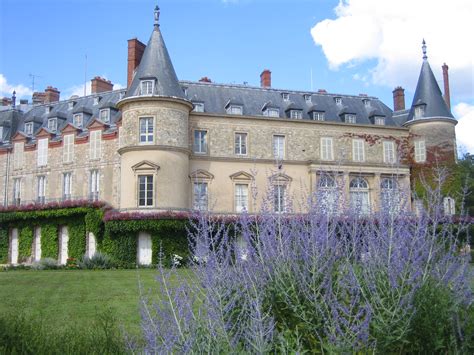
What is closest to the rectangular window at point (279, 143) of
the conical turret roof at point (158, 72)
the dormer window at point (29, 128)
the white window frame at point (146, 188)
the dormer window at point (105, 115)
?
the conical turret roof at point (158, 72)

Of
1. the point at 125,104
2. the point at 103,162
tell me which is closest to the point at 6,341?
the point at 125,104

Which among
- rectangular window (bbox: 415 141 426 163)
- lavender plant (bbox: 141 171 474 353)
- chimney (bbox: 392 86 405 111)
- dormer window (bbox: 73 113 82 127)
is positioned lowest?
lavender plant (bbox: 141 171 474 353)

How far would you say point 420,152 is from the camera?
32.3 metres

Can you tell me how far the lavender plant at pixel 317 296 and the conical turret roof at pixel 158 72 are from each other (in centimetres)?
2267

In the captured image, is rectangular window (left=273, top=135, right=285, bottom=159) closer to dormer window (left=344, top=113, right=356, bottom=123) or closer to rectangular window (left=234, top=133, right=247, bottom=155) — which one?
rectangular window (left=234, top=133, right=247, bottom=155)

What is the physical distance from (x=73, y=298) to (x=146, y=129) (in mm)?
15545

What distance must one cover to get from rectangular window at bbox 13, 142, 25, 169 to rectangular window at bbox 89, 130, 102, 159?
19.7 feet

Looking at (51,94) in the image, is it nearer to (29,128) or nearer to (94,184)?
(29,128)

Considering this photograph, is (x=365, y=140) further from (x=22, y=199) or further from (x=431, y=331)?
(x=431, y=331)

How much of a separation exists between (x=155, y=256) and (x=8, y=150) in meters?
16.6

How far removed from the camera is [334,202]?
5.57m

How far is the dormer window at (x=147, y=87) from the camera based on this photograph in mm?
26859

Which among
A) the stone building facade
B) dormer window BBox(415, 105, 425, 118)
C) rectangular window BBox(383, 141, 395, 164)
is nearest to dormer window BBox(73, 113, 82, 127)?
the stone building facade

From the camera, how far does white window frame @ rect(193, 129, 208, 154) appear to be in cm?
2955
